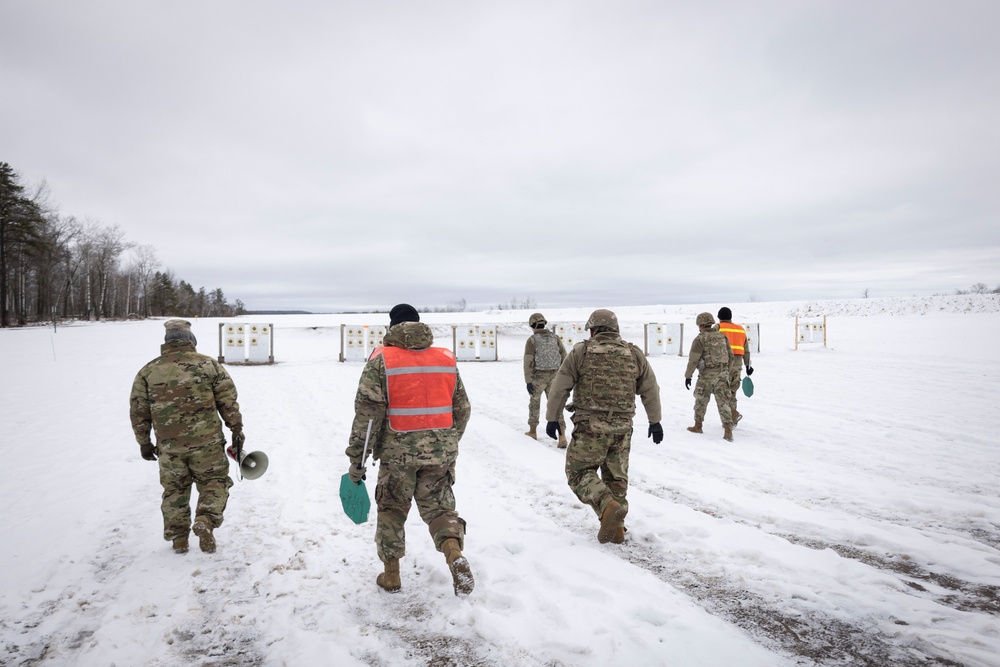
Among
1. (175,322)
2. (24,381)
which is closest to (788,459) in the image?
(175,322)

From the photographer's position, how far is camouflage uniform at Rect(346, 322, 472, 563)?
3295mm

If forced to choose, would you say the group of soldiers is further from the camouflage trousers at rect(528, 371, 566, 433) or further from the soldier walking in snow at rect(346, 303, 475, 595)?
the camouflage trousers at rect(528, 371, 566, 433)

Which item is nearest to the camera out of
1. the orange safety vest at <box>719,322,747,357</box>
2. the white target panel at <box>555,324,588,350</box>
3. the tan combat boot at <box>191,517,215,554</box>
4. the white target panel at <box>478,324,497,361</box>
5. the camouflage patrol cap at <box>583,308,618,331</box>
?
the tan combat boot at <box>191,517,215,554</box>

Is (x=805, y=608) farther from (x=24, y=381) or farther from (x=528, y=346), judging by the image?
(x=24, y=381)

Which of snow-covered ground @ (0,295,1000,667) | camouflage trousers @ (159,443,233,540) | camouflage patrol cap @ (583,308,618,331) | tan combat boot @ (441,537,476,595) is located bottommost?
snow-covered ground @ (0,295,1000,667)

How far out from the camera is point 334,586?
3467 millimetres

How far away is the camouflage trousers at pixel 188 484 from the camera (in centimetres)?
382

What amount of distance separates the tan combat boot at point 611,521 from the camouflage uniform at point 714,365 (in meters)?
4.31

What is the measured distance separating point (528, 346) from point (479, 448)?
6.29 ft

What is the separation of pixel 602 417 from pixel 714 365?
447 cm

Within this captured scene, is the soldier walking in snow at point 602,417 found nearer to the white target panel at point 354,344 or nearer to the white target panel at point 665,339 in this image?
the white target panel at point 354,344

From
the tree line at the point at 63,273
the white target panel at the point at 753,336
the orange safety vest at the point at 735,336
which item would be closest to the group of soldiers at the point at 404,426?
the orange safety vest at the point at 735,336

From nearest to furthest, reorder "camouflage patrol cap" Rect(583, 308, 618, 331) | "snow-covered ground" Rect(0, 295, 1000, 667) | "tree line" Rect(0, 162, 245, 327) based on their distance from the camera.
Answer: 1. "snow-covered ground" Rect(0, 295, 1000, 667)
2. "camouflage patrol cap" Rect(583, 308, 618, 331)
3. "tree line" Rect(0, 162, 245, 327)

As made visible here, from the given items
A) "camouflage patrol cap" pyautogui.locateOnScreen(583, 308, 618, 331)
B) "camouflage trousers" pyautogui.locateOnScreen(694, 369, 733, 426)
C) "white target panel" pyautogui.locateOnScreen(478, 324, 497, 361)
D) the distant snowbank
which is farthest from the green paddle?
the distant snowbank
